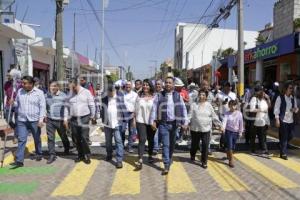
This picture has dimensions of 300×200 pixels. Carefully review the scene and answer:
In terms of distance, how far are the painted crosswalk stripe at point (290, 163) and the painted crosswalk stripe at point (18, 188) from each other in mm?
4857

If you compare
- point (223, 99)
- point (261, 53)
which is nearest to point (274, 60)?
point (261, 53)

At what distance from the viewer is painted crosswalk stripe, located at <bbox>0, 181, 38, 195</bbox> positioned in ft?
21.2

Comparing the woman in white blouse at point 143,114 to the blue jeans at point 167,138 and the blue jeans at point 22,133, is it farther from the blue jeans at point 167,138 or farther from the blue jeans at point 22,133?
the blue jeans at point 22,133

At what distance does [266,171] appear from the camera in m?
7.74

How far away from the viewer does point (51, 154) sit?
8617 millimetres

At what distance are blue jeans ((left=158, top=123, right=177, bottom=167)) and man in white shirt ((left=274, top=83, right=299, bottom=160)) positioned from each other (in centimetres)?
242

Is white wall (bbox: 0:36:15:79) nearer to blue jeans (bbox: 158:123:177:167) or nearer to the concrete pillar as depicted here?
blue jeans (bbox: 158:123:177:167)

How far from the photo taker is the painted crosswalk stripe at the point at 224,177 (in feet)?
21.9

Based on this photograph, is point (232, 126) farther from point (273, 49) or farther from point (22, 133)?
point (273, 49)

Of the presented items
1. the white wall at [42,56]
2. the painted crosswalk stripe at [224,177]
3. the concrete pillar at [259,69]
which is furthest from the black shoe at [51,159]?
the concrete pillar at [259,69]

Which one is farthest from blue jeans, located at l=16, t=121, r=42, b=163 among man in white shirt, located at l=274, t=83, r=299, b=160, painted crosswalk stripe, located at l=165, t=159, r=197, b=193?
man in white shirt, located at l=274, t=83, r=299, b=160

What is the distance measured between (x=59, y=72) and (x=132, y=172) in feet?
20.6

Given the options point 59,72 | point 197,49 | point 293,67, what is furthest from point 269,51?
point 197,49

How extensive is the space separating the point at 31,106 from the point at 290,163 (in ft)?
17.7
